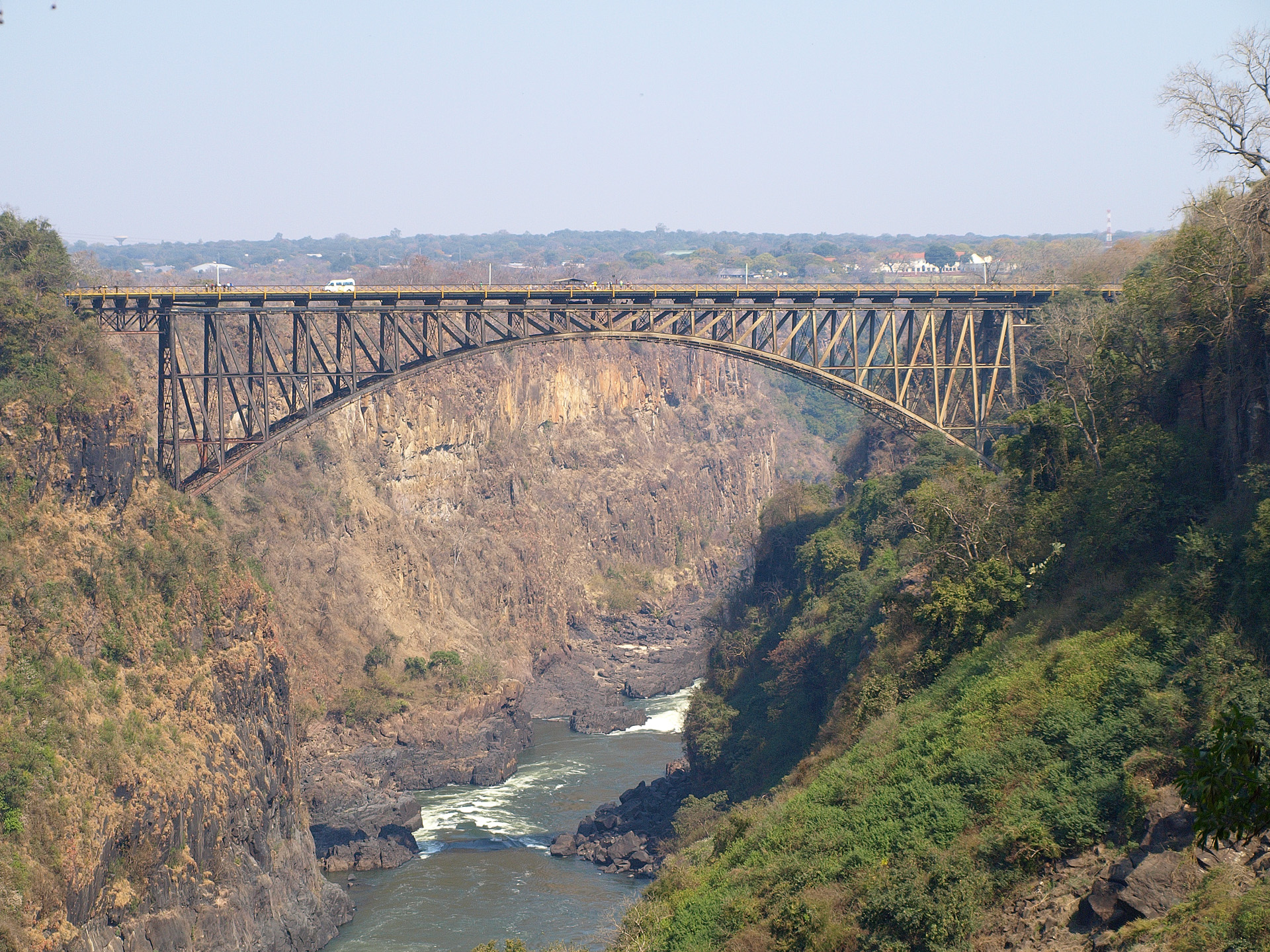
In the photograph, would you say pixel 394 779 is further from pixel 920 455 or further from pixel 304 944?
pixel 920 455

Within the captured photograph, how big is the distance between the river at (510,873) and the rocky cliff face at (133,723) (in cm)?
274

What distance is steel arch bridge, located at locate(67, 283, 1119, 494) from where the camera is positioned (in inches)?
1876

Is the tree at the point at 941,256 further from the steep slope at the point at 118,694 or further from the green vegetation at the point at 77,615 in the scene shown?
the steep slope at the point at 118,694

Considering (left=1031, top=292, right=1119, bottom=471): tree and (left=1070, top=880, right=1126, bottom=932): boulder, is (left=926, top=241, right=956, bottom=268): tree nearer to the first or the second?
(left=1031, top=292, right=1119, bottom=471): tree

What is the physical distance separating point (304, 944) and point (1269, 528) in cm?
3253

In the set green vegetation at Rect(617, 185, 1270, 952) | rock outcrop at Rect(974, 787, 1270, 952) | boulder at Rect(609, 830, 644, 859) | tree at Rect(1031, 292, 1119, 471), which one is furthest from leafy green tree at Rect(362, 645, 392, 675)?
rock outcrop at Rect(974, 787, 1270, 952)

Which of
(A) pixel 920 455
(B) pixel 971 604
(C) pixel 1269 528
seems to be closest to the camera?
(C) pixel 1269 528

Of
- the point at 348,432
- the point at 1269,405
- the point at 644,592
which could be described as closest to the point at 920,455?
the point at 1269,405

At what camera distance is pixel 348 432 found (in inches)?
2965

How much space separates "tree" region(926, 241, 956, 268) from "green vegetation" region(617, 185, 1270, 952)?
138 meters

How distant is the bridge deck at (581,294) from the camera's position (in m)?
48.5

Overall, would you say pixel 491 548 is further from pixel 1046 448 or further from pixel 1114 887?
pixel 1114 887

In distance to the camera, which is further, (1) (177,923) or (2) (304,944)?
(2) (304,944)

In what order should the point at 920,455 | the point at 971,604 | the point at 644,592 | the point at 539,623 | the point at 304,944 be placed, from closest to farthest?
the point at 971,604 < the point at 304,944 < the point at 920,455 < the point at 539,623 < the point at 644,592
